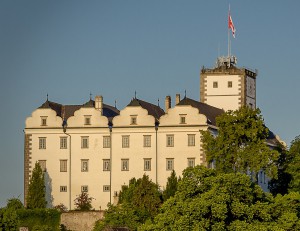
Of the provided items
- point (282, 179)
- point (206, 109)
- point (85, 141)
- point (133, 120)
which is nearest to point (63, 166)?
point (85, 141)

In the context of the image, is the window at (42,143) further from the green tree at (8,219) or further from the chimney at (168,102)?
the green tree at (8,219)

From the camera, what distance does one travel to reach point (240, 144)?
12162cm

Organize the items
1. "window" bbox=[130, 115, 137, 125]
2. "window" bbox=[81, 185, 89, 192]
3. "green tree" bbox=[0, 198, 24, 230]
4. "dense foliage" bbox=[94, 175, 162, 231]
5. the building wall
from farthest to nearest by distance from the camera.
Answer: "window" bbox=[81, 185, 89, 192] → "window" bbox=[130, 115, 137, 125] → the building wall → "dense foliage" bbox=[94, 175, 162, 231] → "green tree" bbox=[0, 198, 24, 230]

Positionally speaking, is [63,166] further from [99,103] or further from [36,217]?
[36,217]

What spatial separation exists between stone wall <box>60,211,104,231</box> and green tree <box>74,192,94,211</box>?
18.7 feet

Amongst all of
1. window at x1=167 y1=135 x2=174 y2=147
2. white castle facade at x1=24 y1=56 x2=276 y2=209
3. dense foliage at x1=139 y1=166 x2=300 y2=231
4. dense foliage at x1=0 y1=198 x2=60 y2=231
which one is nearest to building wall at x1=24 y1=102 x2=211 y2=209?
white castle facade at x1=24 y1=56 x2=276 y2=209

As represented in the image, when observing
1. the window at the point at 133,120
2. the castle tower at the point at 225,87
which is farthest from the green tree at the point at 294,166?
the window at the point at 133,120

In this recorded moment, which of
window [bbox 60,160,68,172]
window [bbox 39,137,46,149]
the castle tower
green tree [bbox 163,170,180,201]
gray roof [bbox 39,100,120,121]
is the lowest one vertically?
green tree [bbox 163,170,180,201]

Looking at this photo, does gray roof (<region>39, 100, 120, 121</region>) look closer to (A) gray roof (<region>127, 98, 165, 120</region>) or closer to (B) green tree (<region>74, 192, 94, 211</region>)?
(A) gray roof (<region>127, 98, 165, 120</region>)

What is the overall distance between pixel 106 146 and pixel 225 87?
53.1 ft

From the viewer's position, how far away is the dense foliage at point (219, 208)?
93125 mm

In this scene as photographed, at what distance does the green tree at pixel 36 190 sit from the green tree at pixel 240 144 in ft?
47.5

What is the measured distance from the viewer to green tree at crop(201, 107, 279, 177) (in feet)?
396

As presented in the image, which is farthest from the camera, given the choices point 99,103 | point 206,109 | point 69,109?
point 206,109
